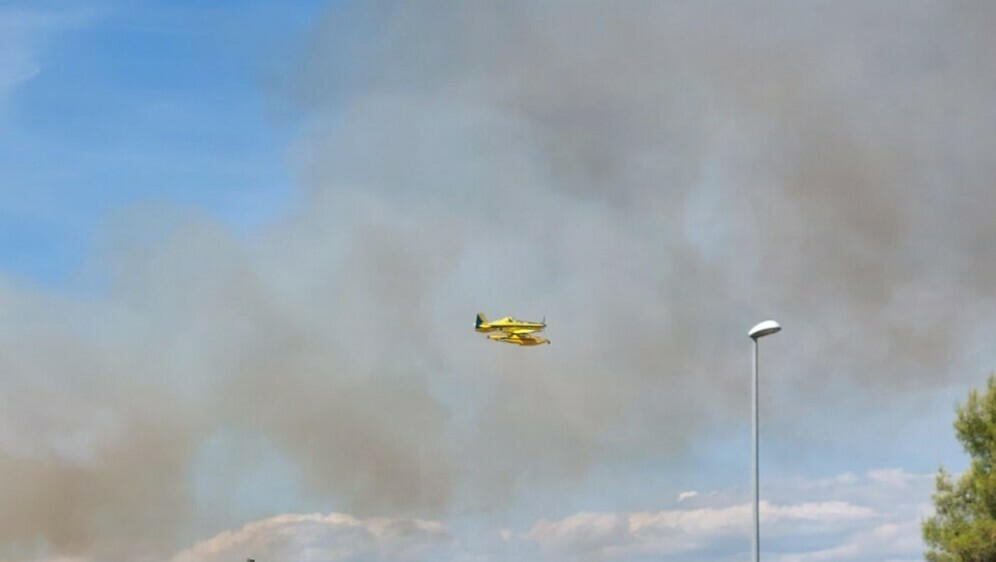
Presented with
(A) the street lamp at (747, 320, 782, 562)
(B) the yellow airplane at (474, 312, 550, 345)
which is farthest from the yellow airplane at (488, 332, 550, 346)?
(A) the street lamp at (747, 320, 782, 562)

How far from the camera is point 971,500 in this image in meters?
69.9

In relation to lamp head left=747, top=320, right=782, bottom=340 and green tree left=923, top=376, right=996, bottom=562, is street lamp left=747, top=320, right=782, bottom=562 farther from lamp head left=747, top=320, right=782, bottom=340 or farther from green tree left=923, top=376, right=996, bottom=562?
green tree left=923, top=376, right=996, bottom=562

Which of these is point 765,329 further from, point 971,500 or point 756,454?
point 971,500

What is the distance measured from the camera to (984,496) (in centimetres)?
6850

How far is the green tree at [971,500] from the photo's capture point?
2618 inches

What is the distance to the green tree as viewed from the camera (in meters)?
66.5

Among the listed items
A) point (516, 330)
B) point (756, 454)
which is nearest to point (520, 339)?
point (516, 330)

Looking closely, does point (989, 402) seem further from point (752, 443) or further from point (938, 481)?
point (752, 443)

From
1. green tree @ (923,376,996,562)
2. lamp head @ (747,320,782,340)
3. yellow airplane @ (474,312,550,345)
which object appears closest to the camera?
lamp head @ (747,320,782,340)

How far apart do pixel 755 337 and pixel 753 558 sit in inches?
274

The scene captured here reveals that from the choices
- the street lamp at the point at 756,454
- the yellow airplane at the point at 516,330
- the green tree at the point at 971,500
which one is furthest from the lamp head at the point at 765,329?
the yellow airplane at the point at 516,330

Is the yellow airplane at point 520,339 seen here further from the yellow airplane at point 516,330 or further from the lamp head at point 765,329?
the lamp head at point 765,329

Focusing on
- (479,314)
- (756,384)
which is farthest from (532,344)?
(756,384)

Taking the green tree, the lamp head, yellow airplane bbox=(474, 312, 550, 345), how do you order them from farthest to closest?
yellow airplane bbox=(474, 312, 550, 345) < the green tree < the lamp head
